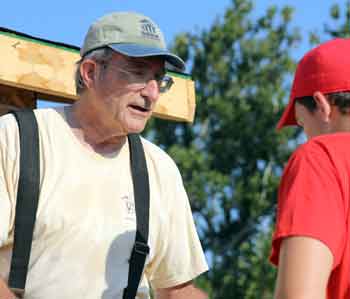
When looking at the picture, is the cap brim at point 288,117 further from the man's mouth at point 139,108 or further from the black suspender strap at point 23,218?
the black suspender strap at point 23,218

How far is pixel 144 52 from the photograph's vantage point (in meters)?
4.66

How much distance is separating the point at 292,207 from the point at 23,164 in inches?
60.2

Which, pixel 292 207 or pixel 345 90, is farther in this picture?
pixel 345 90

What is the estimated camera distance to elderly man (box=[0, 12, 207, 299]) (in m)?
4.46

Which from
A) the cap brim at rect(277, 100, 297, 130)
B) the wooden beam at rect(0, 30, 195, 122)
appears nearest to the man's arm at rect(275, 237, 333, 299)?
the cap brim at rect(277, 100, 297, 130)

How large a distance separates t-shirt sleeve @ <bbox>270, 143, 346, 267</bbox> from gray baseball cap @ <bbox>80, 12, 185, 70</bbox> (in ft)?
5.01

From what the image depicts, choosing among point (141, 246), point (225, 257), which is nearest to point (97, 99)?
point (141, 246)

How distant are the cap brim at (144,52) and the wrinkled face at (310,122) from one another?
1.15 m

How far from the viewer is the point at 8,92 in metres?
6.04

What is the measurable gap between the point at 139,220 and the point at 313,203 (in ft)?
5.18

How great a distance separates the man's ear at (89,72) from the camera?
481 cm

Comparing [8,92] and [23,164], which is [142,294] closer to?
[23,164]

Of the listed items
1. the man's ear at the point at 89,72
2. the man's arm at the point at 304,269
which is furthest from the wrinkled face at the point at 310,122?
the man's ear at the point at 89,72

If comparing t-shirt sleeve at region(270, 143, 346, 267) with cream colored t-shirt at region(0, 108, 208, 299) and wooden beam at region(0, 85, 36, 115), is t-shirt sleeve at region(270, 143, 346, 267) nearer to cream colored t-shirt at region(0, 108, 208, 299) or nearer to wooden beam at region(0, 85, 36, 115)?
cream colored t-shirt at region(0, 108, 208, 299)
